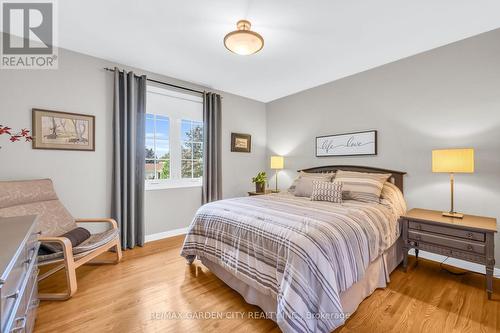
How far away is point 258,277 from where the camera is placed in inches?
67.7

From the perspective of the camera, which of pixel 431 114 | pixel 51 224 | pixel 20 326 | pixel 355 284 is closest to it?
pixel 20 326

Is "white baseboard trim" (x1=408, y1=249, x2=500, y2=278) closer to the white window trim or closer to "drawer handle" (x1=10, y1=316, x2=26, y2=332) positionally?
the white window trim

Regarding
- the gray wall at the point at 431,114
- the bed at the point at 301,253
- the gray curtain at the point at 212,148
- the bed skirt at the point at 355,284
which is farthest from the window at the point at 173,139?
the gray wall at the point at 431,114

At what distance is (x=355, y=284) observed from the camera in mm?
1794

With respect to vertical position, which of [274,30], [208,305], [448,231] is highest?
[274,30]

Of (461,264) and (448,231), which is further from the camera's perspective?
(461,264)

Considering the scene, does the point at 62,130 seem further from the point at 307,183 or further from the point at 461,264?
the point at 461,264

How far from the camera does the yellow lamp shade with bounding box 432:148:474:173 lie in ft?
7.06

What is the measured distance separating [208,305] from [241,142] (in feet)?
10.2

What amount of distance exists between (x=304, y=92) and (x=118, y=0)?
123 inches

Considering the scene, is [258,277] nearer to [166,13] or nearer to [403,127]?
[166,13]

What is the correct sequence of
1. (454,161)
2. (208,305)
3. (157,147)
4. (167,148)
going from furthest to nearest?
1. (167,148)
2. (157,147)
3. (454,161)
4. (208,305)

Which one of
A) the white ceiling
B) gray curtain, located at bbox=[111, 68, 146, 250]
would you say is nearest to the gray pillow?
the white ceiling

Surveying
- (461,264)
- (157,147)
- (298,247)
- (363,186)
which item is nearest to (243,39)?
(298,247)
